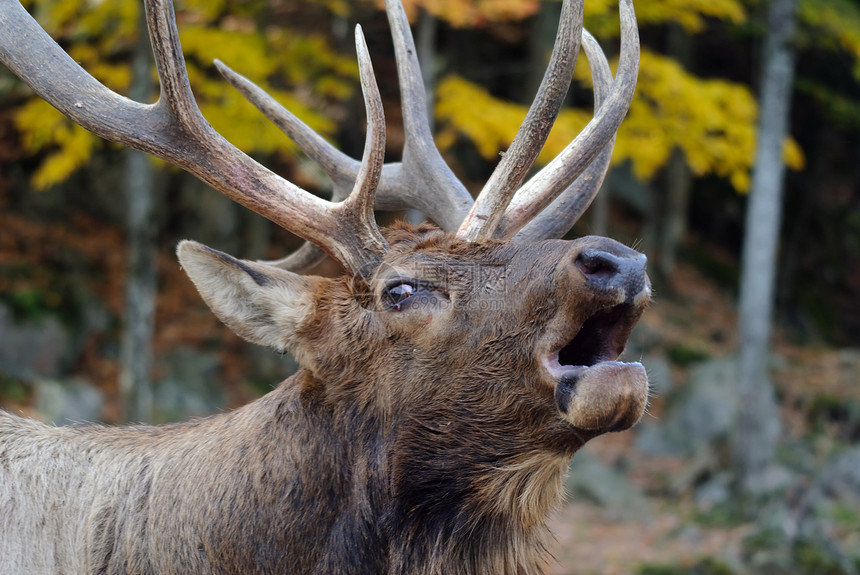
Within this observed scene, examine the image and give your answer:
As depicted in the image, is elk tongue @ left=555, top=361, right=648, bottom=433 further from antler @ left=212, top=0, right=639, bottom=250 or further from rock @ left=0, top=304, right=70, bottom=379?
rock @ left=0, top=304, right=70, bottom=379

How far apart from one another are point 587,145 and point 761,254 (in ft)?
28.3

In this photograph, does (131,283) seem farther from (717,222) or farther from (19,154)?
(717,222)

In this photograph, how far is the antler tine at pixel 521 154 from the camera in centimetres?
320

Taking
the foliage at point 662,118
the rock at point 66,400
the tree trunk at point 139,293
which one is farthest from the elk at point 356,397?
the rock at point 66,400

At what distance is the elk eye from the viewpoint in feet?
10.0

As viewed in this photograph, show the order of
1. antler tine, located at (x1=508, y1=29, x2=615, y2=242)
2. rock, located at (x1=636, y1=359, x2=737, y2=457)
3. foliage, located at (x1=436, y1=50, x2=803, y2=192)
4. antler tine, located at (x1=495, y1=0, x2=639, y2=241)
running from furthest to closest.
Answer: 1. rock, located at (x1=636, y1=359, x2=737, y2=457)
2. foliage, located at (x1=436, y1=50, x2=803, y2=192)
3. antler tine, located at (x1=508, y1=29, x2=615, y2=242)
4. antler tine, located at (x1=495, y1=0, x2=639, y2=241)

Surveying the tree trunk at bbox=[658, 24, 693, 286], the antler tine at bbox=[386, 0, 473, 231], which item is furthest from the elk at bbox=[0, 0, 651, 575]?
the tree trunk at bbox=[658, 24, 693, 286]

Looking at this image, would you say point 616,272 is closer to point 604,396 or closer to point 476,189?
point 604,396

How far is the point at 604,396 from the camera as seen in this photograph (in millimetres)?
2598

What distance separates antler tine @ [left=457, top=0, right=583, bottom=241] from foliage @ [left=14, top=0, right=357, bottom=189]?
17.7ft

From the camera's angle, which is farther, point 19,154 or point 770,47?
point 19,154

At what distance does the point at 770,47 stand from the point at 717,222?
39.2ft

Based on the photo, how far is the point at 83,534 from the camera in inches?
124

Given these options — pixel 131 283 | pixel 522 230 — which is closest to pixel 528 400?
pixel 522 230
